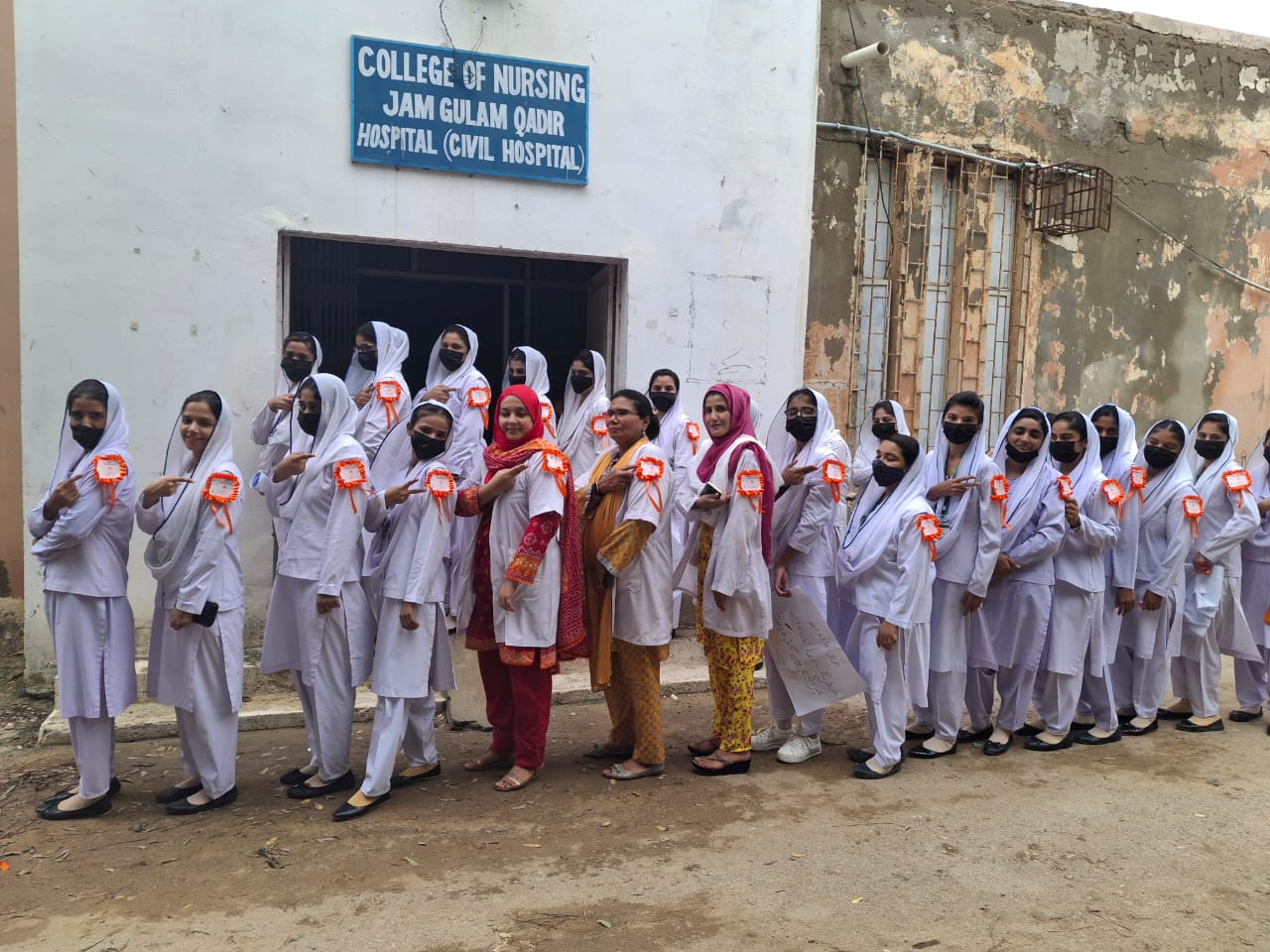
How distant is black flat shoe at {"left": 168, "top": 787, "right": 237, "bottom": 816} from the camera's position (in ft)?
13.0

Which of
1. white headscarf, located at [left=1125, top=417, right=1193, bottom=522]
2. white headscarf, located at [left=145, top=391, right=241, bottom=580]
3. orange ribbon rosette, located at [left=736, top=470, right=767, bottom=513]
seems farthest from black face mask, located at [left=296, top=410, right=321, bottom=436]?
white headscarf, located at [left=1125, top=417, right=1193, bottom=522]

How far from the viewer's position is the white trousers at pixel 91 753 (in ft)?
12.9

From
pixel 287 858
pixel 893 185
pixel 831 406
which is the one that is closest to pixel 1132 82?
pixel 893 185

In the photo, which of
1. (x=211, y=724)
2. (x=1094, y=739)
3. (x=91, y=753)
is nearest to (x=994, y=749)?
(x=1094, y=739)

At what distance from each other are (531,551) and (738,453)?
107 cm

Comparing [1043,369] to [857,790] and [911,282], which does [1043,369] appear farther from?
[857,790]

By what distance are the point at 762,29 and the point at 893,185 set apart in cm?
224

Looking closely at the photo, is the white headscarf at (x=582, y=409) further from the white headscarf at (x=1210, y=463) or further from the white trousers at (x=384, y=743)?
the white headscarf at (x=1210, y=463)

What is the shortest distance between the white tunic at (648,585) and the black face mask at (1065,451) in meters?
2.26

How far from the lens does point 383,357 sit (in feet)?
20.1

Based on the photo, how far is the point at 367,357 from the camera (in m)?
6.27

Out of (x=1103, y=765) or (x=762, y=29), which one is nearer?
(x=1103, y=765)

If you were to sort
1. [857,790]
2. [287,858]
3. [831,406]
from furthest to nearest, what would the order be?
1. [831,406]
2. [857,790]
3. [287,858]

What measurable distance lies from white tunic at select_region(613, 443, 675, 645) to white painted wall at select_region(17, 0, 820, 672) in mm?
2746
